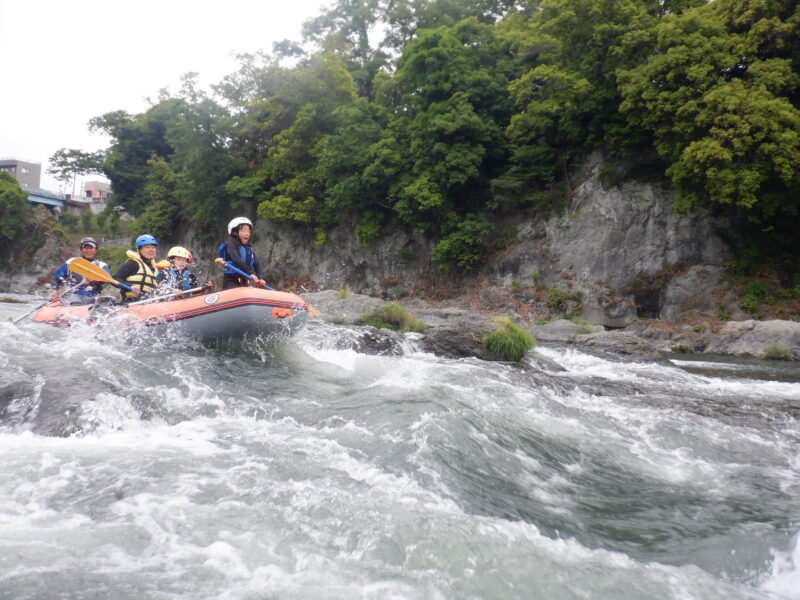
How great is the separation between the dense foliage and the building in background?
4703cm

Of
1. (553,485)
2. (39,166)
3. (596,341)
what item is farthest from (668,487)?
(39,166)

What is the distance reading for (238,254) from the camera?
28.2 ft

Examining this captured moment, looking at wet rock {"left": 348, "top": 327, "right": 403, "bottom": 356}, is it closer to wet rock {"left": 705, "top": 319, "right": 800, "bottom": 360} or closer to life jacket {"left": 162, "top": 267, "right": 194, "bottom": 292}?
life jacket {"left": 162, "top": 267, "right": 194, "bottom": 292}

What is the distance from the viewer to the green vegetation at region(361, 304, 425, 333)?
13.7 metres

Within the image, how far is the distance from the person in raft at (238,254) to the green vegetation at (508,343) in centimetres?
412

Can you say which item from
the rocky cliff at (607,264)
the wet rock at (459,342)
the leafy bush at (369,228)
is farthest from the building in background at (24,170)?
the wet rock at (459,342)

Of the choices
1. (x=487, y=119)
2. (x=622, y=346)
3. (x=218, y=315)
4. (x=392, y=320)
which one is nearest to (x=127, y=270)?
(x=218, y=315)

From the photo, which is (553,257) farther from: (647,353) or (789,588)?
(789,588)

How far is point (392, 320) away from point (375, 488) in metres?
10.5

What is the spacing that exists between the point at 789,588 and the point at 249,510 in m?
2.96

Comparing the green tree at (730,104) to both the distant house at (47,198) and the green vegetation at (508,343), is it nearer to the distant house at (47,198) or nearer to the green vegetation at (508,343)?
the green vegetation at (508,343)

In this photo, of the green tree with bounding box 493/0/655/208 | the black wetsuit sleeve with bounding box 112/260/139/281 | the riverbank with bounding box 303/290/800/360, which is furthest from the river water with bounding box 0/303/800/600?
the green tree with bounding box 493/0/655/208

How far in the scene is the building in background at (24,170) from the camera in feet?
226

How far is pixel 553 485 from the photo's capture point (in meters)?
3.95
